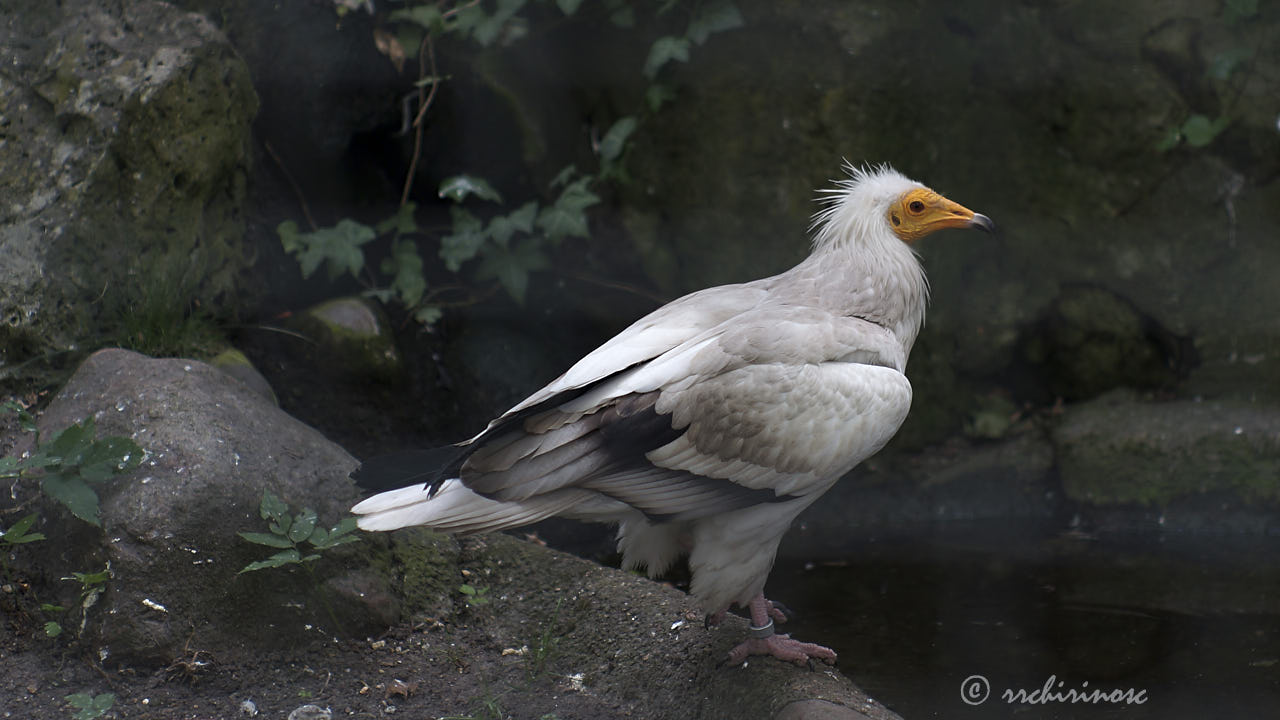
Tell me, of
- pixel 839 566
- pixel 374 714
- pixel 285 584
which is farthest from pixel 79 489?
pixel 839 566

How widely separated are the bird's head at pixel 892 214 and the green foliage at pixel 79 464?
73.8 inches

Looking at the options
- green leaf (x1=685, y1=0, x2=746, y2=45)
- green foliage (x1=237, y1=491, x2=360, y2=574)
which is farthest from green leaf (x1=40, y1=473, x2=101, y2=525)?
green leaf (x1=685, y1=0, x2=746, y2=45)

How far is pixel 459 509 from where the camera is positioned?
95.0 inches

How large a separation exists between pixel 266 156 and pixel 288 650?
2.26 metres

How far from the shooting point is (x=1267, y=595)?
3199mm

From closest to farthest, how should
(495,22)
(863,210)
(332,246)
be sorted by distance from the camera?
(863,210) → (332,246) → (495,22)

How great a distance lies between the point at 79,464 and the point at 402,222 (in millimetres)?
1898

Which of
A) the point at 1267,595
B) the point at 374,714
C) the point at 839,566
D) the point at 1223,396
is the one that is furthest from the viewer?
the point at 1223,396

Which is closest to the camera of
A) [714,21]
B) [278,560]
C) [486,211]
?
[278,560]

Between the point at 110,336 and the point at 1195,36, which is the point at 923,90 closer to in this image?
the point at 1195,36

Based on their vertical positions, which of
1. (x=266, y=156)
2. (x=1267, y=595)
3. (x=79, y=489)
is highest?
(x=266, y=156)

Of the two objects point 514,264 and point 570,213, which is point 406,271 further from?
point 570,213

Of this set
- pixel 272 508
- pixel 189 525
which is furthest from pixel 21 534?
pixel 272 508

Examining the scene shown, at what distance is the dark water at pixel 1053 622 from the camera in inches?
102
